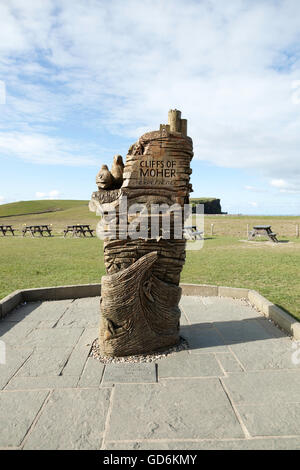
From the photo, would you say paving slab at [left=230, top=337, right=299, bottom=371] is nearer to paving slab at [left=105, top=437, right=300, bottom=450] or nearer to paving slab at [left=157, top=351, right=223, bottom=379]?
paving slab at [left=157, top=351, right=223, bottom=379]

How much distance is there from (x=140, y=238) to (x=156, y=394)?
1.91m

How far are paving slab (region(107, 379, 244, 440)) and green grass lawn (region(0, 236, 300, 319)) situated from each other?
10.3 ft

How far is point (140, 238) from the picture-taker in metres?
4.21

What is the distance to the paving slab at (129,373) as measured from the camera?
3.69 meters

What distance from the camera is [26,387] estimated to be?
11.7 feet

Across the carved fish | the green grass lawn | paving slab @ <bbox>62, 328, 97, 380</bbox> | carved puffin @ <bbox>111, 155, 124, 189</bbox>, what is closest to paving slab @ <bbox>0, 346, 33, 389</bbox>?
paving slab @ <bbox>62, 328, 97, 380</bbox>

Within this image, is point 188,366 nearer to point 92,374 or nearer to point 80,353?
point 92,374

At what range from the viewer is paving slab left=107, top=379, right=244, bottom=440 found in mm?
2834

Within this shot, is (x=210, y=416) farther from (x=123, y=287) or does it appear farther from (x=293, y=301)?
(x=293, y=301)

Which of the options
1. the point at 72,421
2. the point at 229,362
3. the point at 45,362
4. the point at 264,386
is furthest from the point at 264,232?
the point at 72,421

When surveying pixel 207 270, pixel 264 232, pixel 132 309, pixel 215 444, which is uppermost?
pixel 264 232

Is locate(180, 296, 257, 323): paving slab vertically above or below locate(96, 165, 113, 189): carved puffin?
below
